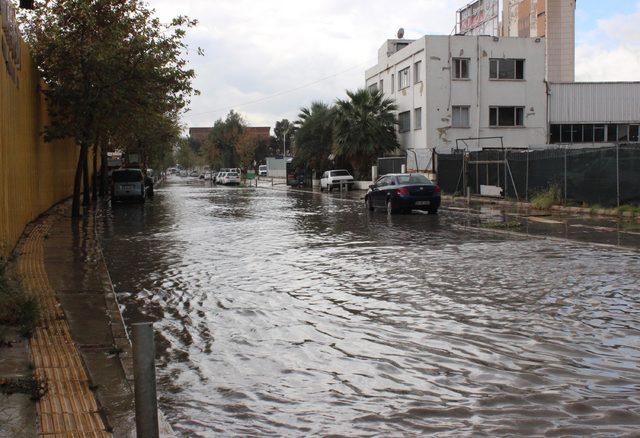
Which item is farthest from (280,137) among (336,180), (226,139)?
(336,180)

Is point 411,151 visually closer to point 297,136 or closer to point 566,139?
point 566,139

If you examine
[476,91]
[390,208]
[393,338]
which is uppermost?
[476,91]

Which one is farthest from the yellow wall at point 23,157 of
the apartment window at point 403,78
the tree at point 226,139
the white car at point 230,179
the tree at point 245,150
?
the tree at point 226,139

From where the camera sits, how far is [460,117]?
145 ft

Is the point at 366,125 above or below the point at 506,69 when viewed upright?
below

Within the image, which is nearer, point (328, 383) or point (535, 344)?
point (328, 383)

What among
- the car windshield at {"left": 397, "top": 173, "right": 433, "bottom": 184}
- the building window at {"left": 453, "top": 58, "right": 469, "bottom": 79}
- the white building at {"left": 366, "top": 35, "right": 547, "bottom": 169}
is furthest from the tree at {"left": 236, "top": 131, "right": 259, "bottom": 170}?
the car windshield at {"left": 397, "top": 173, "right": 433, "bottom": 184}

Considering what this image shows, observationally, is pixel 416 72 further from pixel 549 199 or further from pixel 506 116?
pixel 549 199

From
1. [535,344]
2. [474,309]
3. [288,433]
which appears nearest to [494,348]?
[535,344]

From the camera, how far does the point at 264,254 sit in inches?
553

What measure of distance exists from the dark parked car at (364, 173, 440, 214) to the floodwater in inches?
400

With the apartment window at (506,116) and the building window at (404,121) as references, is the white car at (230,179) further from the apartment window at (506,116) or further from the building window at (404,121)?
the apartment window at (506,116)

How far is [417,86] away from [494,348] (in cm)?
3958

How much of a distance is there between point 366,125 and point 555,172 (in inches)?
804
